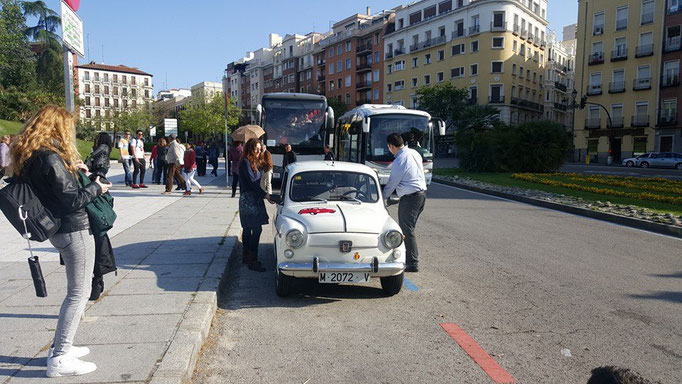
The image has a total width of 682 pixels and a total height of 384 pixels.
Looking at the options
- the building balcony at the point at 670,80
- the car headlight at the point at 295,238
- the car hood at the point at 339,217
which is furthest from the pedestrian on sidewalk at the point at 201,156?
the building balcony at the point at 670,80

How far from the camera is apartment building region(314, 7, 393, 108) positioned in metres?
80.6

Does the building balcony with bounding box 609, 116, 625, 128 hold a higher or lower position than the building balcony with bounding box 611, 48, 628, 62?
lower

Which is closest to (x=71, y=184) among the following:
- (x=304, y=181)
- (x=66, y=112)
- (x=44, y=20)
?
(x=66, y=112)

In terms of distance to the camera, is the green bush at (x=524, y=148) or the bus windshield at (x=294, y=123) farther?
the green bush at (x=524, y=148)

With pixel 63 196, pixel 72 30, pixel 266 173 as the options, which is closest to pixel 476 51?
pixel 266 173

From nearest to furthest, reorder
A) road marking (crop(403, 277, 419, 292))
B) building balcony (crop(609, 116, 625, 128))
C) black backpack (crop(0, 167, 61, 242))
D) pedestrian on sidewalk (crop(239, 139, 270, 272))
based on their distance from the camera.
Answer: black backpack (crop(0, 167, 61, 242)) < road marking (crop(403, 277, 419, 292)) < pedestrian on sidewalk (crop(239, 139, 270, 272)) < building balcony (crop(609, 116, 625, 128))

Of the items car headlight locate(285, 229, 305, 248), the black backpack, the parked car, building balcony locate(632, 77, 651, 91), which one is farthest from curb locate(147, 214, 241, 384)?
building balcony locate(632, 77, 651, 91)

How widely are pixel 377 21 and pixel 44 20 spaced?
162 ft

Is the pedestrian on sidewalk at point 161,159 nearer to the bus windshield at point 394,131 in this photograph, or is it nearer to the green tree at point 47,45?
the bus windshield at point 394,131

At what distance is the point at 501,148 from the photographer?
28578 millimetres

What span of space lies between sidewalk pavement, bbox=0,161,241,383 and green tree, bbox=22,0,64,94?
51568 millimetres

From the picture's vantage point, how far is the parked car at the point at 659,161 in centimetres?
4009

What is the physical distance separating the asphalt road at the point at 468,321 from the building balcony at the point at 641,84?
5281cm

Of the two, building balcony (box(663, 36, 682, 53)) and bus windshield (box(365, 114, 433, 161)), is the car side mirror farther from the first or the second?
building balcony (box(663, 36, 682, 53))
